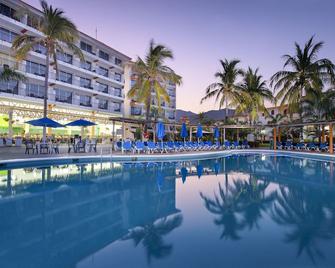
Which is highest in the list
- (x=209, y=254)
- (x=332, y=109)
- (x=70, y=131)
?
(x=332, y=109)

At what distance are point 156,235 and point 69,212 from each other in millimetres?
2479

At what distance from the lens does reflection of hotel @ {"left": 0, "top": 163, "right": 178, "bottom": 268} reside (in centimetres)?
385

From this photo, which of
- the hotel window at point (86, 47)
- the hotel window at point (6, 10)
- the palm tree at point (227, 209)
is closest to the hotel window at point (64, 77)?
the hotel window at point (86, 47)

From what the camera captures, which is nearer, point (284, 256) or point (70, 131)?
point (284, 256)

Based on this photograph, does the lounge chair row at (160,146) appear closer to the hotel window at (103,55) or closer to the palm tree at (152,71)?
the palm tree at (152,71)

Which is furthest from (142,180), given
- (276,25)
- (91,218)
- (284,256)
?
(276,25)

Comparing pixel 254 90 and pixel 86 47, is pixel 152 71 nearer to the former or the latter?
pixel 254 90

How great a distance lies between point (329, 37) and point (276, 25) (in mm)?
6648

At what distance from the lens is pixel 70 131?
3272cm

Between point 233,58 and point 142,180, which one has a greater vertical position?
point 233,58

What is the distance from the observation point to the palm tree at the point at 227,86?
2642cm

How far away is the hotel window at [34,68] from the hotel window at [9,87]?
2.57m

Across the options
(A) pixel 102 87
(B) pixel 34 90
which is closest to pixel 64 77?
(B) pixel 34 90

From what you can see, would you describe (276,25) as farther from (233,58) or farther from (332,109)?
(332,109)
